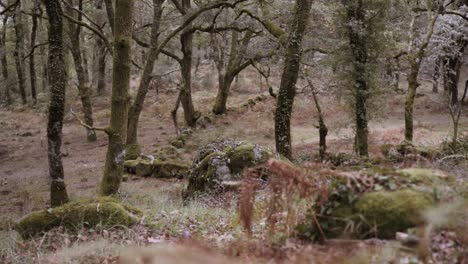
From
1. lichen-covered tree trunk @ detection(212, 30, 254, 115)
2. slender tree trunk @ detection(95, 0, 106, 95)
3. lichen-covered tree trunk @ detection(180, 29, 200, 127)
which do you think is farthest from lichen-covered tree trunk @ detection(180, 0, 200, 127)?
slender tree trunk @ detection(95, 0, 106, 95)

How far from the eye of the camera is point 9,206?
1168 cm

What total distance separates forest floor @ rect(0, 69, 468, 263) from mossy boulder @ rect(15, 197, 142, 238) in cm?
16

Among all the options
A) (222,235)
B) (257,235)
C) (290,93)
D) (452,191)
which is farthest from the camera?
(290,93)

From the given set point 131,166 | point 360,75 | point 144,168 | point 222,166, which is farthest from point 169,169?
point 360,75

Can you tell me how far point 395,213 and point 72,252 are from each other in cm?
322

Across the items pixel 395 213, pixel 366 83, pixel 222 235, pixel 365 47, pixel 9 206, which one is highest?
pixel 365 47

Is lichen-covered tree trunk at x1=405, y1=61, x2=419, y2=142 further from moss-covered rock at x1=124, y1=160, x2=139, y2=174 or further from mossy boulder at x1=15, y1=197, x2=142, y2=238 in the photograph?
mossy boulder at x1=15, y1=197, x2=142, y2=238

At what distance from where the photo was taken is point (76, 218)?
550 cm

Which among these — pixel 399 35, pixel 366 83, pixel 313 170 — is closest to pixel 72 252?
pixel 313 170

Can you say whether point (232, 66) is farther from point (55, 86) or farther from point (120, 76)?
point (55, 86)

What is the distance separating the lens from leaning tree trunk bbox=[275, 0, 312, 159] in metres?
12.3

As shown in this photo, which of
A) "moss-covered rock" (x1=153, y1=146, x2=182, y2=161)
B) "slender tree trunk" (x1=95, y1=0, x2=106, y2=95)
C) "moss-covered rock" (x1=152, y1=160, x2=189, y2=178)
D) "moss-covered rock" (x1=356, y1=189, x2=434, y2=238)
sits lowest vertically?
"moss-covered rock" (x1=152, y1=160, x2=189, y2=178)

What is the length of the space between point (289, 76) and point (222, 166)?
12.3ft

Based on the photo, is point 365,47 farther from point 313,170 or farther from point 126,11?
point 313,170
